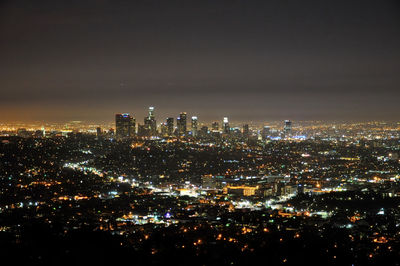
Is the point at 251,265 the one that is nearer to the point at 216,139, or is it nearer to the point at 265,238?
the point at 265,238

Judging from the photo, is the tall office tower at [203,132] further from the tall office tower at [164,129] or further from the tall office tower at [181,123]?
the tall office tower at [164,129]

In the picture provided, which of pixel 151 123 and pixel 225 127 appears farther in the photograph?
pixel 225 127

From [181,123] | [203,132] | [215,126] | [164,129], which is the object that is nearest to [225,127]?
[215,126]

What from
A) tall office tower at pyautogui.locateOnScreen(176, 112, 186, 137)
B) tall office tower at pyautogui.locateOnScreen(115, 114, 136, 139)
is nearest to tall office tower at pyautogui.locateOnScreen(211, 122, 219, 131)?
tall office tower at pyautogui.locateOnScreen(176, 112, 186, 137)

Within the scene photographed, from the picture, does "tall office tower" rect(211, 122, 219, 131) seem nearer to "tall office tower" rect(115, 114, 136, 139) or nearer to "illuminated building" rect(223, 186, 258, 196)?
"tall office tower" rect(115, 114, 136, 139)

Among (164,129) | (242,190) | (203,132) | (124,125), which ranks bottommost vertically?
(242,190)

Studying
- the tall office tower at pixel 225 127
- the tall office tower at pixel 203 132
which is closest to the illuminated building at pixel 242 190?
the tall office tower at pixel 203 132

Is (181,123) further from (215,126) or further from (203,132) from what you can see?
(215,126)
